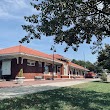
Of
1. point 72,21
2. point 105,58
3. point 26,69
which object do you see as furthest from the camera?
point 105,58

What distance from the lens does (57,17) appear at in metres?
15.3

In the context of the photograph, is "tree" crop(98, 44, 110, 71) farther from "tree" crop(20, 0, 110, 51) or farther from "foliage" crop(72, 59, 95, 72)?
"foliage" crop(72, 59, 95, 72)

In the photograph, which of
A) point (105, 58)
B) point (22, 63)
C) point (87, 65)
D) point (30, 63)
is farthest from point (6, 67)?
point (87, 65)

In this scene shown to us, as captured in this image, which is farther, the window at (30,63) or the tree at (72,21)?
the window at (30,63)

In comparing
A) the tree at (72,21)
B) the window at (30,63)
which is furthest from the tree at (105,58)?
the tree at (72,21)

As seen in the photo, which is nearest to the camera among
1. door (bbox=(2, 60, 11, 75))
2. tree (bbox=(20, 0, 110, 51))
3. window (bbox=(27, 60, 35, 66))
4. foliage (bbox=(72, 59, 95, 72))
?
tree (bbox=(20, 0, 110, 51))

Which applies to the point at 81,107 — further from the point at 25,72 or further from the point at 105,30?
the point at 25,72

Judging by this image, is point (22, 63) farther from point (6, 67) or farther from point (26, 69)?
point (6, 67)

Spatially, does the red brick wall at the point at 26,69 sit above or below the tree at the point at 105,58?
below

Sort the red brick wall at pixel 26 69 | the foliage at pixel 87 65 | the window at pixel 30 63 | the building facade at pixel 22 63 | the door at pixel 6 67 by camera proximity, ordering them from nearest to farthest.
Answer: the building facade at pixel 22 63 → the red brick wall at pixel 26 69 → the door at pixel 6 67 → the window at pixel 30 63 → the foliage at pixel 87 65

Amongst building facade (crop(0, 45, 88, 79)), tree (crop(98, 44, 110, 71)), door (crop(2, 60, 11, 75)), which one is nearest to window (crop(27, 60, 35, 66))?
building facade (crop(0, 45, 88, 79))

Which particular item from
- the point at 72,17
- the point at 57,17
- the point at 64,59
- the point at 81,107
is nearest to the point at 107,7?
the point at 72,17

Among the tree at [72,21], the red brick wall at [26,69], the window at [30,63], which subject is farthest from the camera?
the window at [30,63]

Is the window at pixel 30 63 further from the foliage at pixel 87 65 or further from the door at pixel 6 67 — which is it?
the foliage at pixel 87 65
